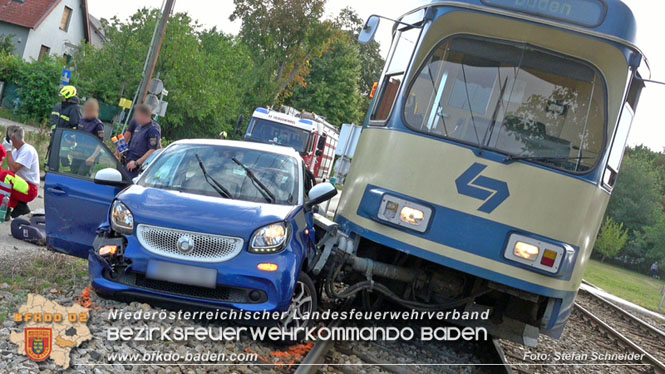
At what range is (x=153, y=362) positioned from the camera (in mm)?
5336

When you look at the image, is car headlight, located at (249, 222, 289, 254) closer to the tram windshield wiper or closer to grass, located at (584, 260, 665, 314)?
the tram windshield wiper

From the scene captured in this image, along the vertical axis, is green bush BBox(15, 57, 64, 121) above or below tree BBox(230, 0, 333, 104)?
below

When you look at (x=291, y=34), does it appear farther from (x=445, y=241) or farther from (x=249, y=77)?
(x=445, y=241)

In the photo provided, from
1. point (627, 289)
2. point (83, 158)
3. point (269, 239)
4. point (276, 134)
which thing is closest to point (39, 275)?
point (83, 158)

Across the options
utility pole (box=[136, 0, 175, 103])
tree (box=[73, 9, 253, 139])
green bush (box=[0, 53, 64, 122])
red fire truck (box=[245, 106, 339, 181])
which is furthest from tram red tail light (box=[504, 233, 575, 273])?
green bush (box=[0, 53, 64, 122])

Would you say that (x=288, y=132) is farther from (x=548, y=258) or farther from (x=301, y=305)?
(x=548, y=258)

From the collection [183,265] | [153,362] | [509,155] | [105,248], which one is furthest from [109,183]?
[509,155]

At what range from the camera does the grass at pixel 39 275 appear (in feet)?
20.6

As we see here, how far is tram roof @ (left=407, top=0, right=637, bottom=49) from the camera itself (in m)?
6.84

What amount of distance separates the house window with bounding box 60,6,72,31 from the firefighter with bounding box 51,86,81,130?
4598 centimetres

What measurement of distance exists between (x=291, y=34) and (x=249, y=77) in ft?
14.5

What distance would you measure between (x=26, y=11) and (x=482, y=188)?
5031 centimetres

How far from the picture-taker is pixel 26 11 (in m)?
50.8

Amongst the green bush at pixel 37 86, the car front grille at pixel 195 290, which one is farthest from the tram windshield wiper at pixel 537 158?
the green bush at pixel 37 86
